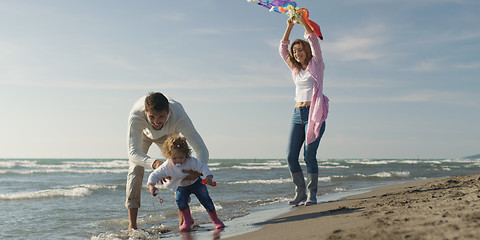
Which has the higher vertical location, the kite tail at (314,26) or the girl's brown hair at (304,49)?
the kite tail at (314,26)

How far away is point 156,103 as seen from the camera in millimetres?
3846

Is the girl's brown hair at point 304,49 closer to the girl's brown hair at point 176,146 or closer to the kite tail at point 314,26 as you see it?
the kite tail at point 314,26

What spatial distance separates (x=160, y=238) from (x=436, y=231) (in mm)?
2571

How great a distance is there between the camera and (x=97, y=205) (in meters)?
8.03

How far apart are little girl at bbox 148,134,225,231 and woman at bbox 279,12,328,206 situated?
156 centimetres

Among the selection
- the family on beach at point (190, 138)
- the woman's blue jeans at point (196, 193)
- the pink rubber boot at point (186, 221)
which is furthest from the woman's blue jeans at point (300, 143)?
the pink rubber boot at point (186, 221)

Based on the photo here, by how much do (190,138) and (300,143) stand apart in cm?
159

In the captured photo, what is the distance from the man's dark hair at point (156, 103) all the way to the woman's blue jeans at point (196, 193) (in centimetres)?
82

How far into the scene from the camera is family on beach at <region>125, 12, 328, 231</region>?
13.0 feet

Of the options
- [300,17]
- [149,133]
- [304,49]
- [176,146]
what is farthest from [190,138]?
[300,17]

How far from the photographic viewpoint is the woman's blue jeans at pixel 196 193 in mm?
4012

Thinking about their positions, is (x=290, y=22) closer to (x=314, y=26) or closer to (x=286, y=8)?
(x=286, y=8)

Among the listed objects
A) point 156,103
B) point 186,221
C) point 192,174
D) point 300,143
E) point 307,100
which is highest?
point 307,100

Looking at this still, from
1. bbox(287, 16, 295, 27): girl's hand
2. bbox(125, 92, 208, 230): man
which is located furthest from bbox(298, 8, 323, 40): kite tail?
bbox(125, 92, 208, 230): man
